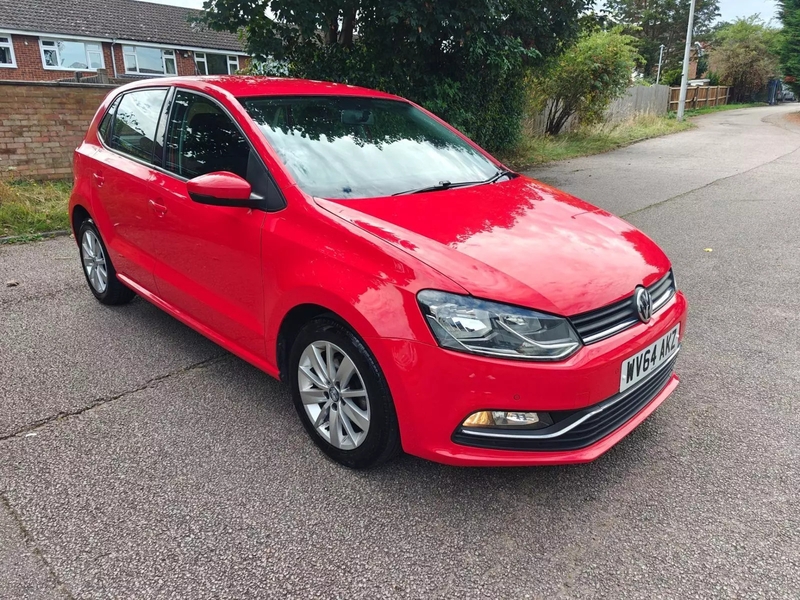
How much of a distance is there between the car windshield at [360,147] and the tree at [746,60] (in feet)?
177

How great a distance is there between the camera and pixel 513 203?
123 inches

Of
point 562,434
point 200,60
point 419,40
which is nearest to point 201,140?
point 562,434

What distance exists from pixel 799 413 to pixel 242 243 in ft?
9.93

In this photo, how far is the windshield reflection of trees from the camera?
320 cm

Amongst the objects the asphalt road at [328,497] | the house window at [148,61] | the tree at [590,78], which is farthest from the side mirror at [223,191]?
the house window at [148,61]

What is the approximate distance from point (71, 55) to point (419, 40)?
28.6 metres

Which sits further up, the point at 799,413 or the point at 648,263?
the point at 648,263

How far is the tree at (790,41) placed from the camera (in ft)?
106

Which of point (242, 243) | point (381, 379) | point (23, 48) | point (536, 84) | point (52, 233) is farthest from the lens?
point (23, 48)

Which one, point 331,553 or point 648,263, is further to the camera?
point 648,263

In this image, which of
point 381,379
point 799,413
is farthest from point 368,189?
point 799,413

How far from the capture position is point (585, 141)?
17.3m

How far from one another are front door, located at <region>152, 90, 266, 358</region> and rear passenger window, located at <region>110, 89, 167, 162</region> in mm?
227

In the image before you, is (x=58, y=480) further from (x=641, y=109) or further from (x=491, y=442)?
(x=641, y=109)
